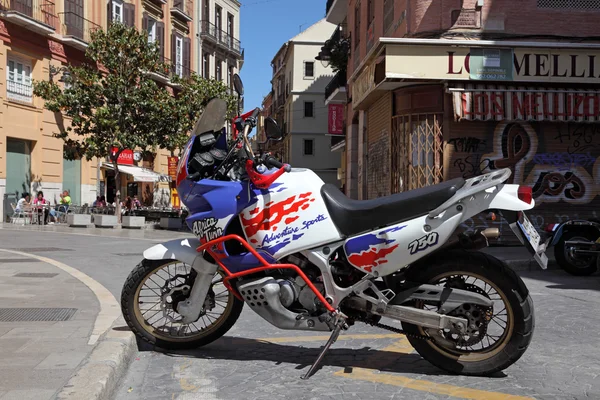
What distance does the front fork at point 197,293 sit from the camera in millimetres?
4691

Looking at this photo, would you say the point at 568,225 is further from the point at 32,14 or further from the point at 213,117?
the point at 32,14

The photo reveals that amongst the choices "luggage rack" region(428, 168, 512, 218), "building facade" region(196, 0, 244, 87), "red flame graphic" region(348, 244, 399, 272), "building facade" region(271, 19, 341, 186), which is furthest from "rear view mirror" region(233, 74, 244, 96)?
"building facade" region(271, 19, 341, 186)

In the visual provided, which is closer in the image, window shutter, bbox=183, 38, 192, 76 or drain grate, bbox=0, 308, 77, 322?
drain grate, bbox=0, 308, 77, 322

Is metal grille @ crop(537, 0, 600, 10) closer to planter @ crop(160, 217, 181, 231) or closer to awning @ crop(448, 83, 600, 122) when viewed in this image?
awning @ crop(448, 83, 600, 122)

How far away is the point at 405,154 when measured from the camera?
16.1 meters

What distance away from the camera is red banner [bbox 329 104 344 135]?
32.7 meters

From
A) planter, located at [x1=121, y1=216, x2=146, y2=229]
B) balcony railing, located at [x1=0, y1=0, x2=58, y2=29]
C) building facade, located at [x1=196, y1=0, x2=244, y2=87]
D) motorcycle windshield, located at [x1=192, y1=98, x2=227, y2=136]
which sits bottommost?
planter, located at [x1=121, y1=216, x2=146, y2=229]

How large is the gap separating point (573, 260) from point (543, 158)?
5.77m

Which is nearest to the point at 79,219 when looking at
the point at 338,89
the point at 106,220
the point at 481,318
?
the point at 106,220

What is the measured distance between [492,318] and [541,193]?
39.8 ft

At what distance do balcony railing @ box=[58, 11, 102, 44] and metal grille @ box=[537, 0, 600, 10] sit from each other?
18538mm

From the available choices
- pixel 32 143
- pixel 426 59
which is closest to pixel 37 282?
pixel 426 59

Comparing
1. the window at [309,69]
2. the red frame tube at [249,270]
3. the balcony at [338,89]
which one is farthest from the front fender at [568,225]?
the window at [309,69]

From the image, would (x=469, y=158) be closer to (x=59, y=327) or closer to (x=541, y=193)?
(x=541, y=193)
